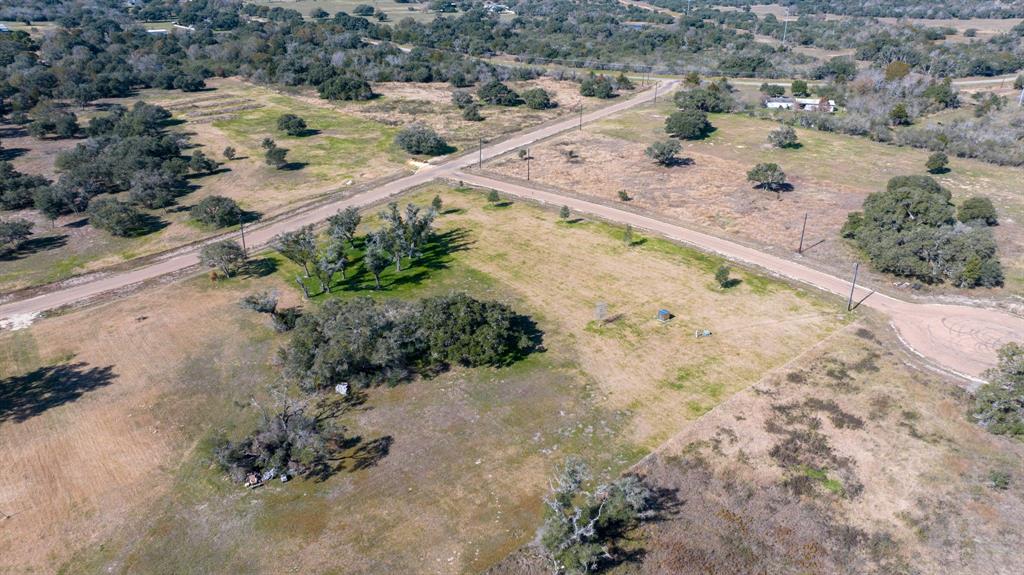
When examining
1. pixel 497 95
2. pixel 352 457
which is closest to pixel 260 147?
pixel 497 95

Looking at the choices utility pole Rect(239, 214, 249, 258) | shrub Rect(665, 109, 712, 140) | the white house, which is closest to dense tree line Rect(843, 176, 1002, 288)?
shrub Rect(665, 109, 712, 140)

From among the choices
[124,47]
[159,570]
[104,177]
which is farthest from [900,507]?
[124,47]

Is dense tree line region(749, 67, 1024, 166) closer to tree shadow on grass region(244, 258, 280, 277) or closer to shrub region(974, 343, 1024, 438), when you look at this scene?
shrub region(974, 343, 1024, 438)

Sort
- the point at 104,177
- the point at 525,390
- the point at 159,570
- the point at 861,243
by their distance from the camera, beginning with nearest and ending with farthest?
the point at 159,570
the point at 525,390
the point at 861,243
the point at 104,177

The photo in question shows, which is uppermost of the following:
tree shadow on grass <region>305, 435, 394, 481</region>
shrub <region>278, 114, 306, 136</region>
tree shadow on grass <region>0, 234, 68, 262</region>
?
shrub <region>278, 114, 306, 136</region>

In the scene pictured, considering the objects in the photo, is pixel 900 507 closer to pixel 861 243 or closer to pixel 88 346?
pixel 861 243

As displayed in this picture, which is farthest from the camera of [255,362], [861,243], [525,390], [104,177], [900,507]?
[104,177]

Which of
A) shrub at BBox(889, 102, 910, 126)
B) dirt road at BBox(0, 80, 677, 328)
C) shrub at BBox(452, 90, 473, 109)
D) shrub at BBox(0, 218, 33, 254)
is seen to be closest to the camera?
dirt road at BBox(0, 80, 677, 328)
